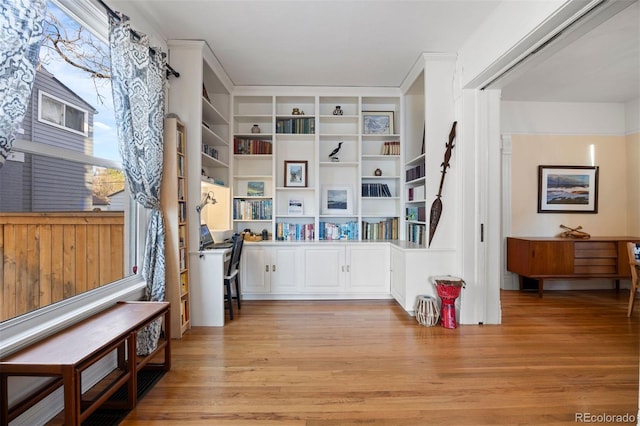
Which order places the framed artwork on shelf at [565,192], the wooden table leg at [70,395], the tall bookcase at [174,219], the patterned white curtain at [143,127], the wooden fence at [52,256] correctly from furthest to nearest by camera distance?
the framed artwork on shelf at [565,192] → the tall bookcase at [174,219] → the patterned white curtain at [143,127] → the wooden fence at [52,256] → the wooden table leg at [70,395]

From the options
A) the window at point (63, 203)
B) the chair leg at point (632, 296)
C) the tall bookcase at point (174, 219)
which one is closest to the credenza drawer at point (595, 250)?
the chair leg at point (632, 296)

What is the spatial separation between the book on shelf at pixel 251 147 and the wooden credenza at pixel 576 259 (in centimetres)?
377

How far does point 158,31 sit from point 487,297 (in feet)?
13.5

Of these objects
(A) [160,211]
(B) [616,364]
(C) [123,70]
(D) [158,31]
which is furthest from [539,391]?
(D) [158,31]

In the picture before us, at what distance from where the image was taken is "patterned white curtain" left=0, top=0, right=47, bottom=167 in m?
1.18

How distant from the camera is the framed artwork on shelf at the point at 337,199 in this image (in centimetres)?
416

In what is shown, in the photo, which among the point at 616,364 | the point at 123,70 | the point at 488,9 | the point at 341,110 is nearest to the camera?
the point at 123,70

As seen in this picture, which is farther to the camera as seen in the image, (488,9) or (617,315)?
(617,315)

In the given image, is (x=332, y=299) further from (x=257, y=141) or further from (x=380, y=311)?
(x=257, y=141)

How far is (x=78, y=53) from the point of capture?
191 cm

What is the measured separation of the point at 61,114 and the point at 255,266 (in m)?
2.45

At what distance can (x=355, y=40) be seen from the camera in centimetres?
285

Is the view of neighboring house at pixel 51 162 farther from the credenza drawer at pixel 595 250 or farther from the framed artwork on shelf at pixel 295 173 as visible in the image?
the credenza drawer at pixel 595 250

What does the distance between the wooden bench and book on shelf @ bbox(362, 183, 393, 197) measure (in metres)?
→ 2.84
